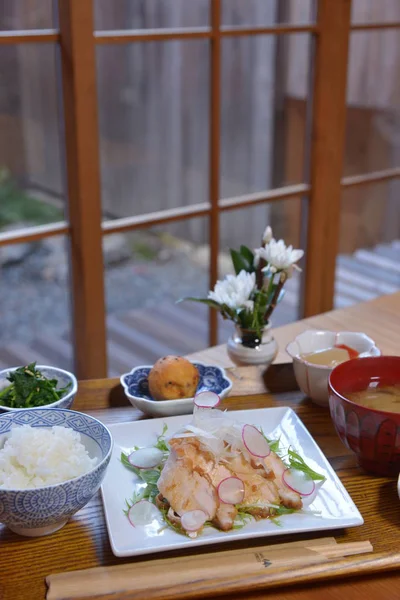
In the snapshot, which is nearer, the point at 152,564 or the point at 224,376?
the point at 152,564

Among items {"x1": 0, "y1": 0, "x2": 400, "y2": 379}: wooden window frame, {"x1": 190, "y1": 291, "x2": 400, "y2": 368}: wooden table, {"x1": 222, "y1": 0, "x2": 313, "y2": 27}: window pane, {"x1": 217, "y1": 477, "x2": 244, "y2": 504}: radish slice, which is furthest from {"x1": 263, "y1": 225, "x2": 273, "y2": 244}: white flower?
{"x1": 222, "y1": 0, "x2": 313, "y2": 27}: window pane

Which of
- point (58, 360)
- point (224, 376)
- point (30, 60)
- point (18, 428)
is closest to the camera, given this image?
point (18, 428)

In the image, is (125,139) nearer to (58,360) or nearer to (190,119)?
(190,119)

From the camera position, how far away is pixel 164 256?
245 centimetres

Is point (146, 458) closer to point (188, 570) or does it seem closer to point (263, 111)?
point (188, 570)

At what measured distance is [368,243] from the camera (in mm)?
2904

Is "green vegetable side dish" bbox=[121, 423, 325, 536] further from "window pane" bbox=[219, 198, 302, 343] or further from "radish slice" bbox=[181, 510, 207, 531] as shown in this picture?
"window pane" bbox=[219, 198, 302, 343]

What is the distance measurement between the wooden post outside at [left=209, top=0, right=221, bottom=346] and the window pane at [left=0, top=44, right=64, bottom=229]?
1.48 feet

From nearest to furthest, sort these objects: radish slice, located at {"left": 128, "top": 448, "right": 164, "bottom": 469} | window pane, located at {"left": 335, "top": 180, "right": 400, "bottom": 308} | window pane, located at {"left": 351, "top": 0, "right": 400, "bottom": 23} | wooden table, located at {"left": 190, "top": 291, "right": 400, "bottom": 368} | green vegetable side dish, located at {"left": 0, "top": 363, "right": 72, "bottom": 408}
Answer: radish slice, located at {"left": 128, "top": 448, "right": 164, "bottom": 469}
green vegetable side dish, located at {"left": 0, "top": 363, "right": 72, "bottom": 408}
wooden table, located at {"left": 190, "top": 291, "right": 400, "bottom": 368}
window pane, located at {"left": 351, "top": 0, "right": 400, "bottom": 23}
window pane, located at {"left": 335, "top": 180, "right": 400, "bottom": 308}

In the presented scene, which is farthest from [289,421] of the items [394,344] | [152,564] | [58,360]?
[58,360]

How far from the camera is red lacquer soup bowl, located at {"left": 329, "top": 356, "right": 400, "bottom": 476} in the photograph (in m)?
0.97

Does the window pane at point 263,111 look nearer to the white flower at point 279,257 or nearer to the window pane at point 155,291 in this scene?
the window pane at point 155,291

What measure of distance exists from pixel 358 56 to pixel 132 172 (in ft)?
2.88

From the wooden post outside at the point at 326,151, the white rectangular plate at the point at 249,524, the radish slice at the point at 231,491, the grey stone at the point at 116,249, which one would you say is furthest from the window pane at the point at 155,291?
the radish slice at the point at 231,491
